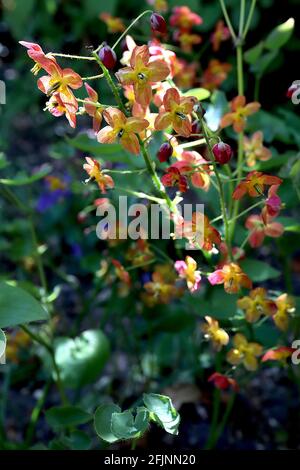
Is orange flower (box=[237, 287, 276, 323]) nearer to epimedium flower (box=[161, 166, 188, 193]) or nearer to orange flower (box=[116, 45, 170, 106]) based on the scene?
epimedium flower (box=[161, 166, 188, 193])

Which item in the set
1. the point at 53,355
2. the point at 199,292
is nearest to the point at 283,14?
the point at 199,292

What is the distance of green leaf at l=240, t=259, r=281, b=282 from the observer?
4.35ft

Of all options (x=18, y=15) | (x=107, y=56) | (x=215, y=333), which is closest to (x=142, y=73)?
(x=107, y=56)

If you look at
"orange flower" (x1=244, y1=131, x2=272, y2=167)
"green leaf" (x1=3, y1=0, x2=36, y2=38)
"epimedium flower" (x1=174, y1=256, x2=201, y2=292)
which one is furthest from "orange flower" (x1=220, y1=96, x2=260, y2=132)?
"green leaf" (x1=3, y1=0, x2=36, y2=38)

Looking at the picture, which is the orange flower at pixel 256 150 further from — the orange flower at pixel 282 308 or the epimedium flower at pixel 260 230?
the orange flower at pixel 282 308

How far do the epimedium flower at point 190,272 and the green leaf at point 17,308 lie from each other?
0.68 ft

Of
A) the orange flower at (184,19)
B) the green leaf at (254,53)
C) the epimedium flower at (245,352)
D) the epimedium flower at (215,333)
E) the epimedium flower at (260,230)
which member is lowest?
the epimedium flower at (245,352)

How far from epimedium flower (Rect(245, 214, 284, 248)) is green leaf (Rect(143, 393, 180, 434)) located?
0.30 meters

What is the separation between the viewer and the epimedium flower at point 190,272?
1.08m

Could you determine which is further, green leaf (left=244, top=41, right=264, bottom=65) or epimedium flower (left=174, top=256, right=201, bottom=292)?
green leaf (left=244, top=41, right=264, bottom=65)

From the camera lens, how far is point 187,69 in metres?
1.59

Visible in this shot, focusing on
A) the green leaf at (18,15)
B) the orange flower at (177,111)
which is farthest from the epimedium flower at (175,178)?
the green leaf at (18,15)

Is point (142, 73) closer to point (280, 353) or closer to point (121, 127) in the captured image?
point (121, 127)
